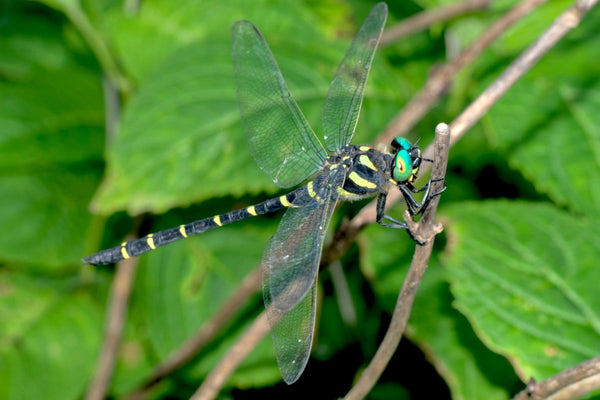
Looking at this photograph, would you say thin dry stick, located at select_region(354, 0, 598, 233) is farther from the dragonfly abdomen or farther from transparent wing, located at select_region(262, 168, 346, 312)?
the dragonfly abdomen

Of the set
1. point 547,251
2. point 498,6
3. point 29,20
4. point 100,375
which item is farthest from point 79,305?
point 498,6

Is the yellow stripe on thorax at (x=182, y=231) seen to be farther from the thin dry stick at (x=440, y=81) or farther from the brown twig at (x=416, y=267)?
the brown twig at (x=416, y=267)

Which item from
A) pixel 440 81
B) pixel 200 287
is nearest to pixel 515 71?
pixel 440 81

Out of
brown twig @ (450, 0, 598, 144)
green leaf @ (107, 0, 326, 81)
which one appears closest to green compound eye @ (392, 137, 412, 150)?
brown twig @ (450, 0, 598, 144)

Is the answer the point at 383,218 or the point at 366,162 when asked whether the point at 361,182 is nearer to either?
the point at 366,162

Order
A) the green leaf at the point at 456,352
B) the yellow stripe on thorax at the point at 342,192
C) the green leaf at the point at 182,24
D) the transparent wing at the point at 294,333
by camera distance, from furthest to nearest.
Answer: the green leaf at the point at 182,24 → the yellow stripe on thorax at the point at 342,192 → the green leaf at the point at 456,352 → the transparent wing at the point at 294,333

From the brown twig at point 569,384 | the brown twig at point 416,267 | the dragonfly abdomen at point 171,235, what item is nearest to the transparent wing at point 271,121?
the dragonfly abdomen at point 171,235

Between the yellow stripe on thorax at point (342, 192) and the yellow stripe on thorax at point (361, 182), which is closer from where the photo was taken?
the yellow stripe on thorax at point (361, 182)

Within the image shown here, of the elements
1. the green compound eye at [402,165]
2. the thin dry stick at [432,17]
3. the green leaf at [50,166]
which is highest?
the green leaf at [50,166]
